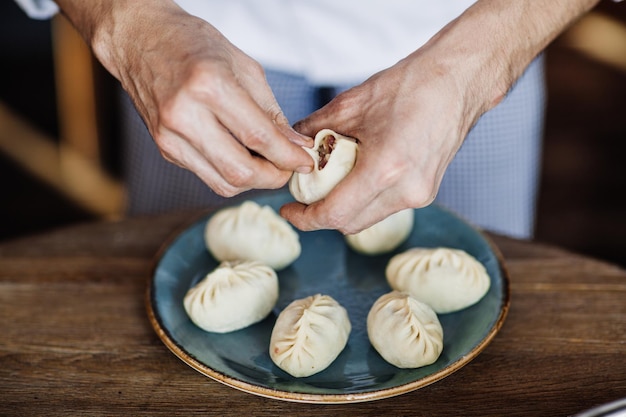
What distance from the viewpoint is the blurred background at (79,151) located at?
260 cm

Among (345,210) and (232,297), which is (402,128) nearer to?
(345,210)

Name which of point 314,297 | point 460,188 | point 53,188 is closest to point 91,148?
point 53,188

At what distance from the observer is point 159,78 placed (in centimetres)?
86

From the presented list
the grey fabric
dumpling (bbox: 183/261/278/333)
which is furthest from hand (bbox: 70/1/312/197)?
the grey fabric

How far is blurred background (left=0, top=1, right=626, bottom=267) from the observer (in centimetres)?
260

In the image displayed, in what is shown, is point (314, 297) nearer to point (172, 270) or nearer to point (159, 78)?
point (172, 270)

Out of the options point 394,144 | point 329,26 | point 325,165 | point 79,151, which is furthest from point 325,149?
point 79,151

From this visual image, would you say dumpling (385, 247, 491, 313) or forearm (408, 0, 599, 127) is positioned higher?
forearm (408, 0, 599, 127)

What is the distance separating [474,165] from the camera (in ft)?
4.97

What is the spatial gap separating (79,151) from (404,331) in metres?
2.25

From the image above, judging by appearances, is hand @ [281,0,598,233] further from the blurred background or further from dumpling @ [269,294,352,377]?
the blurred background

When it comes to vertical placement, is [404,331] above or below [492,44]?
below

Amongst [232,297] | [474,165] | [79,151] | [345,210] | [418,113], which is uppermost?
[418,113]

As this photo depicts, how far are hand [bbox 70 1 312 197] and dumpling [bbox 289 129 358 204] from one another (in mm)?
29
